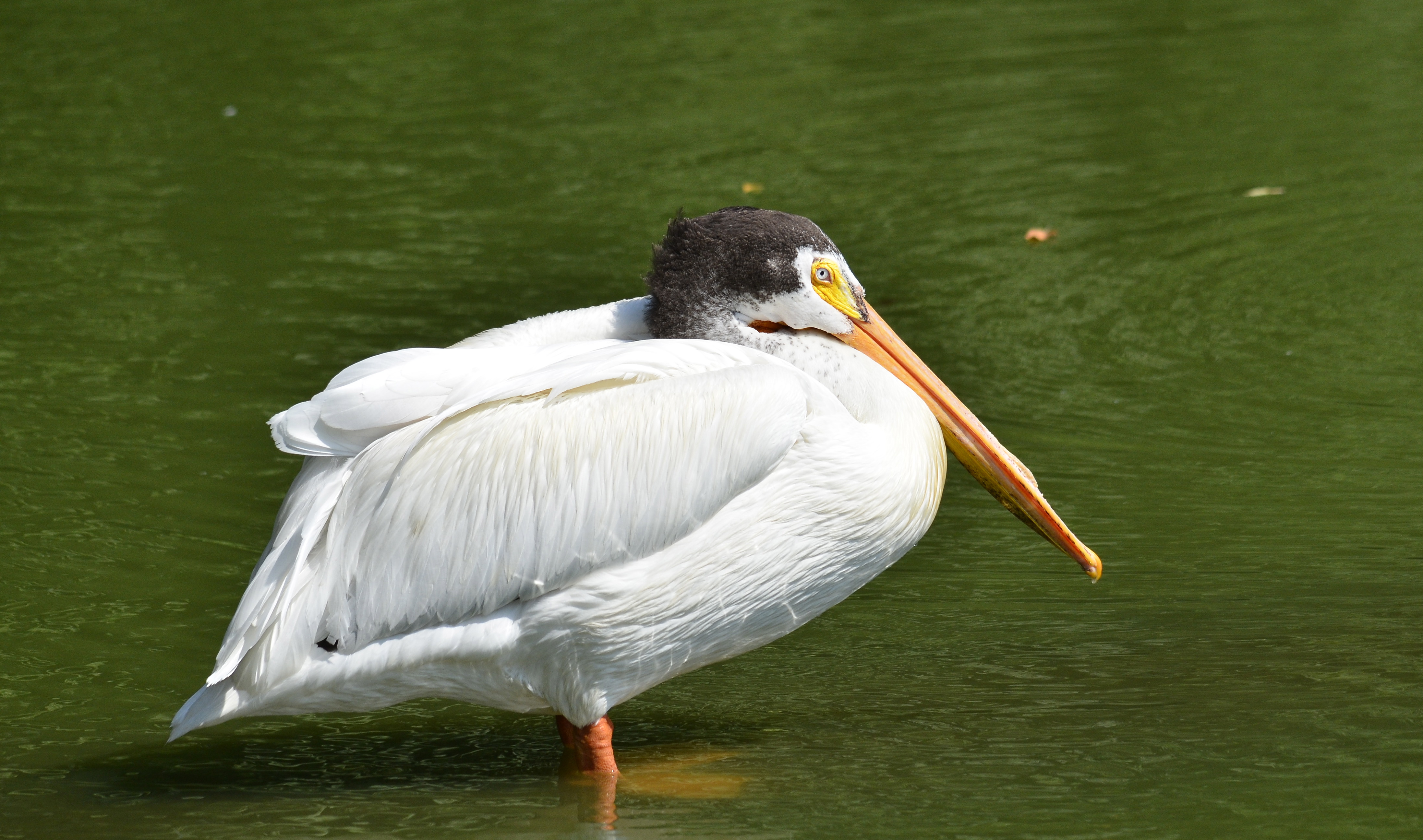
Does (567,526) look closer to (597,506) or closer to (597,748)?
(597,506)

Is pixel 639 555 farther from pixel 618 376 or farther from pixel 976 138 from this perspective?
pixel 976 138

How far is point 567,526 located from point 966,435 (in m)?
0.97

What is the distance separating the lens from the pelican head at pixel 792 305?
390 centimetres

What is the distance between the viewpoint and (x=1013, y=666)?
4.35 meters

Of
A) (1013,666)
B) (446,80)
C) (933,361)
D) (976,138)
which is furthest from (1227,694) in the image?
(446,80)

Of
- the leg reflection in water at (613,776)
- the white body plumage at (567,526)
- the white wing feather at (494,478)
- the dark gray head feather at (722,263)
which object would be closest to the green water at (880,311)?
the leg reflection in water at (613,776)

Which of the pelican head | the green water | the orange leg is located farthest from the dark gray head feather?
the green water

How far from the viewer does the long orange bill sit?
4023mm

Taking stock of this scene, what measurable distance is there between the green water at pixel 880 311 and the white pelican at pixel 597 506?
33cm

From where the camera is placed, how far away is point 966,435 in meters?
Result: 4.04

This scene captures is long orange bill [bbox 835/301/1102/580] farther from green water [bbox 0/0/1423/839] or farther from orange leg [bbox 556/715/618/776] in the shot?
orange leg [bbox 556/715/618/776]

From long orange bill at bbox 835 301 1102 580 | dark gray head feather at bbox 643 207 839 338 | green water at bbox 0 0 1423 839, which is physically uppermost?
dark gray head feather at bbox 643 207 839 338

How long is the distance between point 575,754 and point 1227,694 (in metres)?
1.50

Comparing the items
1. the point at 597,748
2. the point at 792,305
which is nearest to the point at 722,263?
the point at 792,305
